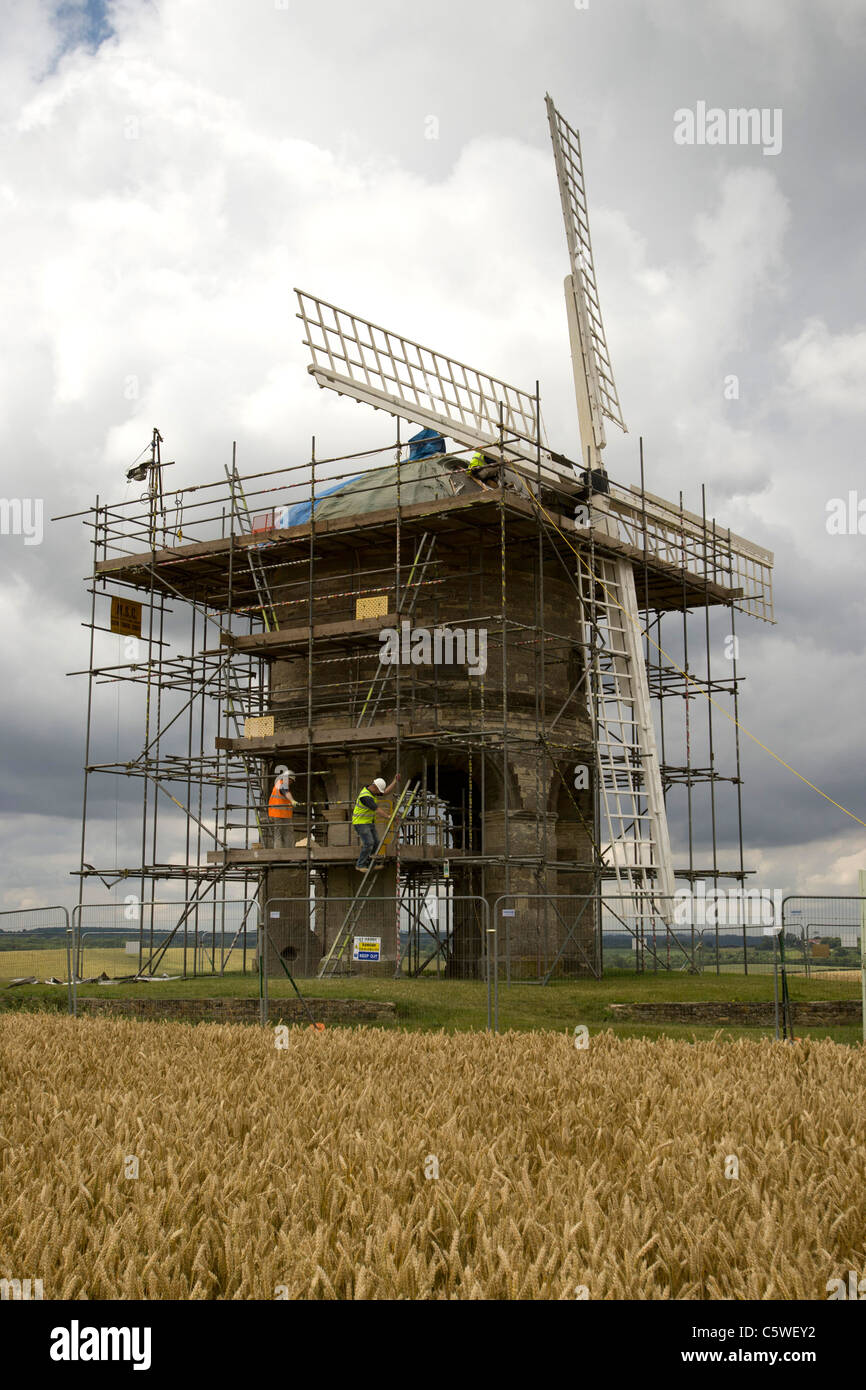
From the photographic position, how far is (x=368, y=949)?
25.3 metres

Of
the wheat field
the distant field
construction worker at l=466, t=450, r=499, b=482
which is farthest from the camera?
construction worker at l=466, t=450, r=499, b=482

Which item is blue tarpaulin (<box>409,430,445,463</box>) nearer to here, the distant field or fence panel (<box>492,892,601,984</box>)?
fence panel (<box>492,892,601,984</box>)

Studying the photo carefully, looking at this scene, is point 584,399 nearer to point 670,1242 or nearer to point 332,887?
point 332,887

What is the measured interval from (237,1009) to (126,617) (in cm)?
1462

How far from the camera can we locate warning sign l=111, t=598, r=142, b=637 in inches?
1251

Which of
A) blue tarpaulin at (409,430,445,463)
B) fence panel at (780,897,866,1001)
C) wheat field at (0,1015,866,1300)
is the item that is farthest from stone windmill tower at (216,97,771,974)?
wheat field at (0,1015,866,1300)

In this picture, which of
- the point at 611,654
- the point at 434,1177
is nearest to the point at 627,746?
the point at 611,654

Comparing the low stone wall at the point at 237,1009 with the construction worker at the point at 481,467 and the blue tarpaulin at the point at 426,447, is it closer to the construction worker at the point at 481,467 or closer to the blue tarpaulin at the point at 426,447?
the construction worker at the point at 481,467

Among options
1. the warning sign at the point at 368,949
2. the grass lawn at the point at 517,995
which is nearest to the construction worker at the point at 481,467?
the warning sign at the point at 368,949

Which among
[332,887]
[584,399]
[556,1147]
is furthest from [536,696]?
[556,1147]

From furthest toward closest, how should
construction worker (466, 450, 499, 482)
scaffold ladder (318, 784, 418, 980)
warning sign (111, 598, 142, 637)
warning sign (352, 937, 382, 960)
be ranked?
warning sign (111, 598, 142, 637) → construction worker (466, 450, 499, 482) → warning sign (352, 937, 382, 960) → scaffold ladder (318, 784, 418, 980)

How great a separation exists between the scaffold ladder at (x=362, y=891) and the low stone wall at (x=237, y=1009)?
14.1 ft

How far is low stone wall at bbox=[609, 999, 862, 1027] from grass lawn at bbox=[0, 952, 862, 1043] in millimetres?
304

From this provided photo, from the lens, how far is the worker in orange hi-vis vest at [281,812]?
27000 millimetres
